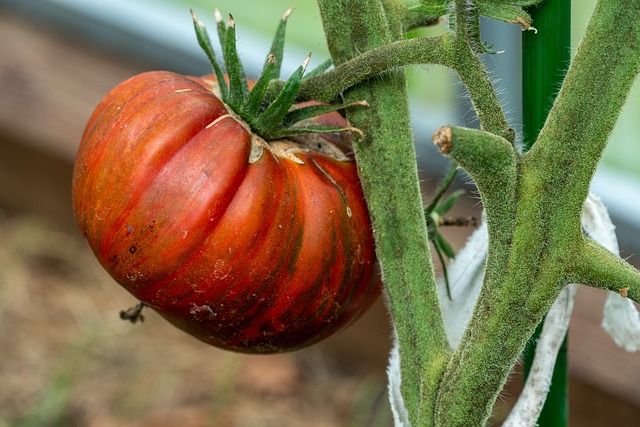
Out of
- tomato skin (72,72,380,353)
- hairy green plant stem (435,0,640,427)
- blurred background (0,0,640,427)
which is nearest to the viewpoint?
hairy green plant stem (435,0,640,427)

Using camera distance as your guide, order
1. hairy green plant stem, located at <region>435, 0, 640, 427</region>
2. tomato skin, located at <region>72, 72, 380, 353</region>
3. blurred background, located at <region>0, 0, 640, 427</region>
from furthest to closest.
A: 1. blurred background, located at <region>0, 0, 640, 427</region>
2. tomato skin, located at <region>72, 72, 380, 353</region>
3. hairy green plant stem, located at <region>435, 0, 640, 427</region>

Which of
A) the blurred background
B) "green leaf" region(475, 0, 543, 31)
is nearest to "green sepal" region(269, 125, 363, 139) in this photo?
"green leaf" region(475, 0, 543, 31)

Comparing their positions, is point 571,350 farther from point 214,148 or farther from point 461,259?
point 214,148

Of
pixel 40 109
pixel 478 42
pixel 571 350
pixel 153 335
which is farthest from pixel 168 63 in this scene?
pixel 478 42

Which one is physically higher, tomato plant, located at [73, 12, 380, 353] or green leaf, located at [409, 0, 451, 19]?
green leaf, located at [409, 0, 451, 19]

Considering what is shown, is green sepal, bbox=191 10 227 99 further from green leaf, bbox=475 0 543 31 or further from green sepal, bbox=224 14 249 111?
green leaf, bbox=475 0 543 31

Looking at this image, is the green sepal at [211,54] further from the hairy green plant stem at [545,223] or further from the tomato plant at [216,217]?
the hairy green plant stem at [545,223]

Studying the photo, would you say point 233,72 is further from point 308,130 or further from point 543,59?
point 543,59
